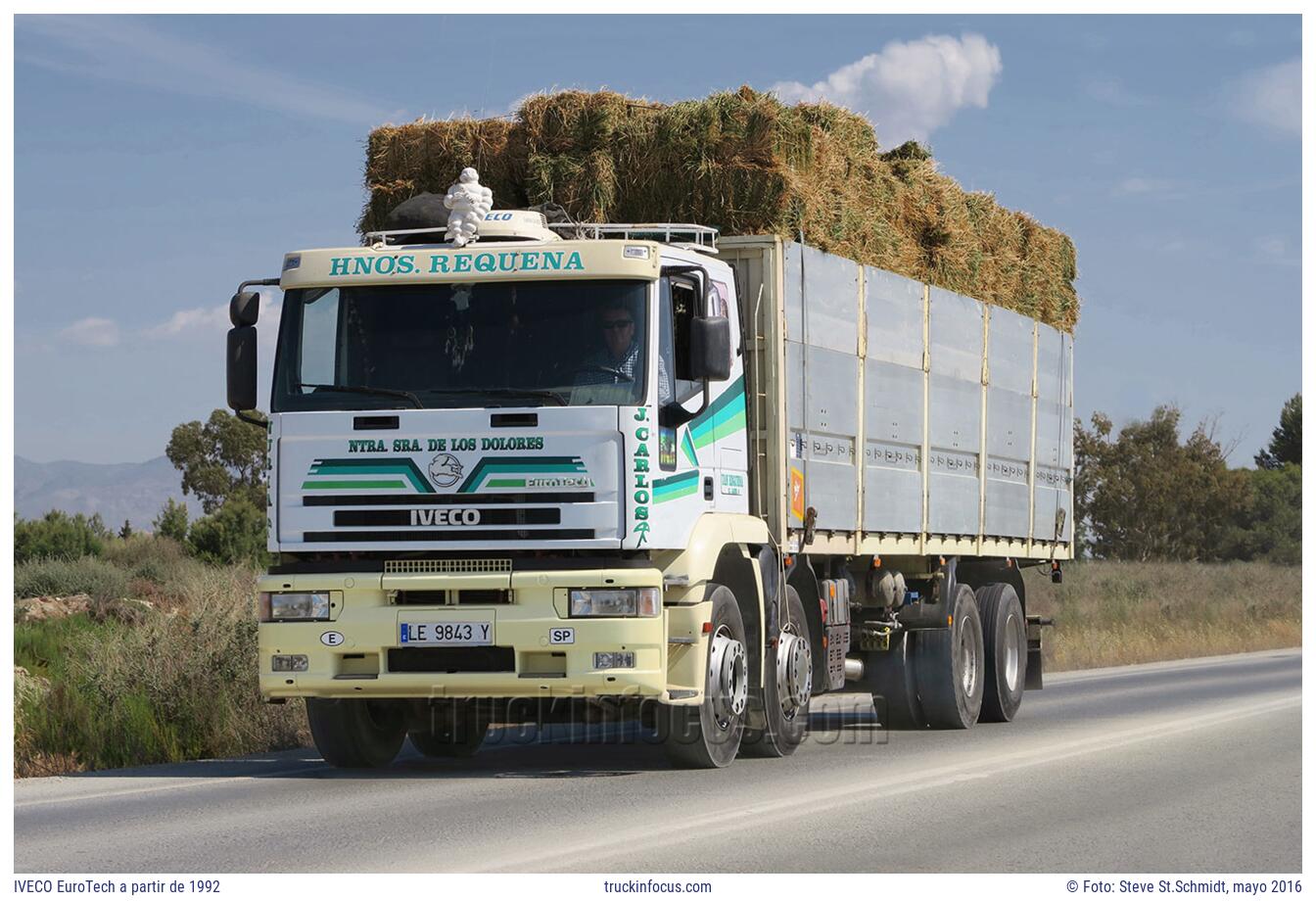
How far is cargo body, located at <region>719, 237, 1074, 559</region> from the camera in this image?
1416cm

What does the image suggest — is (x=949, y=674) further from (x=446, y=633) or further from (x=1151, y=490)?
(x=1151, y=490)

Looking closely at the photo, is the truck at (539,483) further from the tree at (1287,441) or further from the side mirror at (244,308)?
the tree at (1287,441)

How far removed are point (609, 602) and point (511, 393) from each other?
142cm

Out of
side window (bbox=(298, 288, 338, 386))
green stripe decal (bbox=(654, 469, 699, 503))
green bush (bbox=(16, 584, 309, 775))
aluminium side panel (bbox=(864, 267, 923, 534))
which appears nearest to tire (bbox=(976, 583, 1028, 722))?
aluminium side panel (bbox=(864, 267, 923, 534))

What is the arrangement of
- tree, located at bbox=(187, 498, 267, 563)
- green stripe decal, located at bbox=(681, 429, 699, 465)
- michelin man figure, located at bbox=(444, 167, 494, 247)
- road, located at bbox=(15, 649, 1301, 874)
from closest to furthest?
road, located at bbox=(15, 649, 1301, 874), green stripe decal, located at bbox=(681, 429, 699, 465), michelin man figure, located at bbox=(444, 167, 494, 247), tree, located at bbox=(187, 498, 267, 563)

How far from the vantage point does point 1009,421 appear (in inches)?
738

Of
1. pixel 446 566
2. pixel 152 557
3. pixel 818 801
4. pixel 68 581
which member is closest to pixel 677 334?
pixel 446 566

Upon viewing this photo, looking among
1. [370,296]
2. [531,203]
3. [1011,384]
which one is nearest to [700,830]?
[370,296]

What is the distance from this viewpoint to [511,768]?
13656mm

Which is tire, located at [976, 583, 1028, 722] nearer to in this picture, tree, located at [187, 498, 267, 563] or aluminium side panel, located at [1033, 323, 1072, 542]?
aluminium side panel, located at [1033, 323, 1072, 542]

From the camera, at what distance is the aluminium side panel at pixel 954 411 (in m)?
16.9

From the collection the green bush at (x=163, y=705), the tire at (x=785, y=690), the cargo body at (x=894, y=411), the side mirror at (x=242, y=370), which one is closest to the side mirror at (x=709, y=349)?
the cargo body at (x=894, y=411)

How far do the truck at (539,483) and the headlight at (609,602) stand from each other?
0.01 m

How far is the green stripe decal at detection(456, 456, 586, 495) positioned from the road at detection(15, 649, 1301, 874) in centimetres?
187
